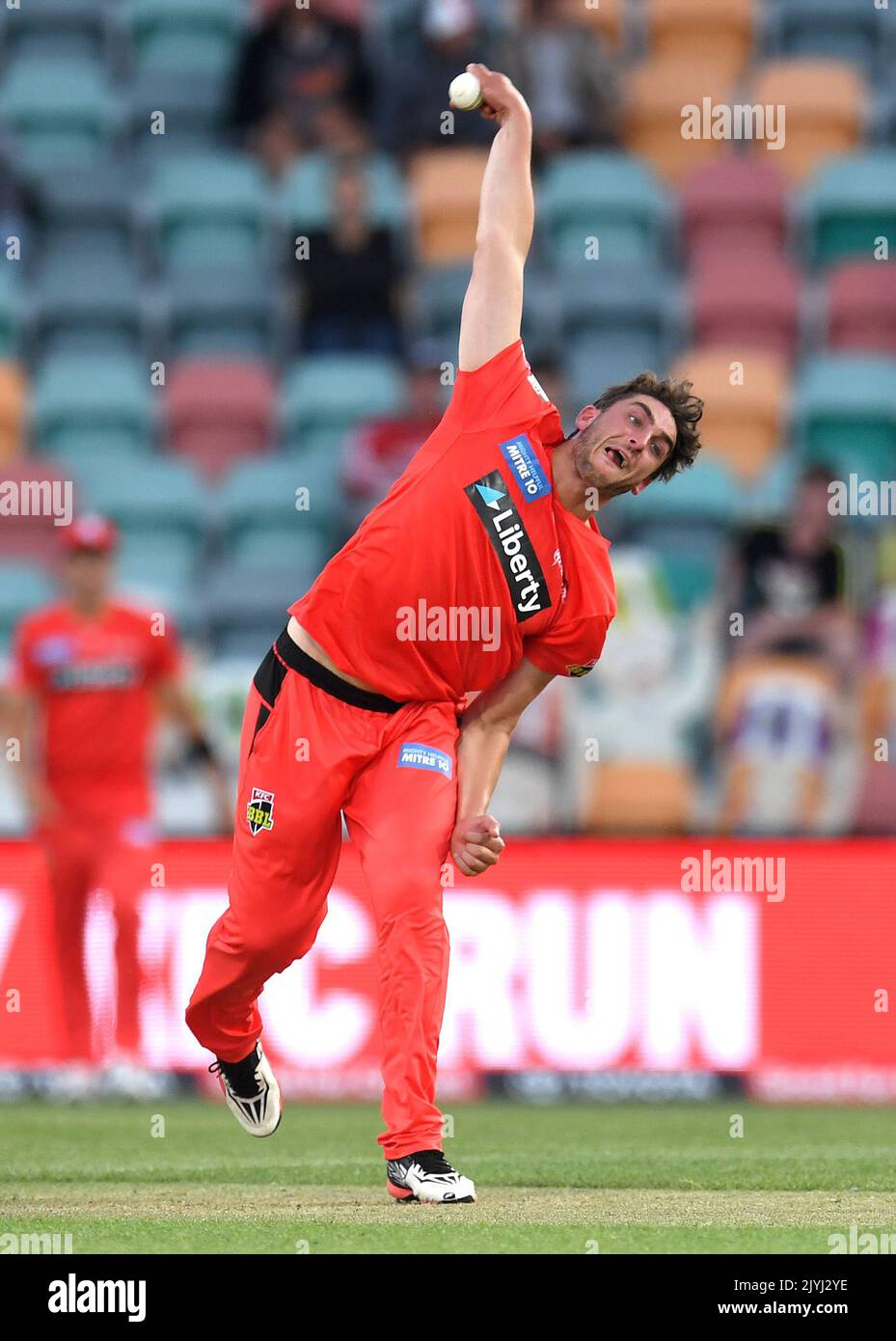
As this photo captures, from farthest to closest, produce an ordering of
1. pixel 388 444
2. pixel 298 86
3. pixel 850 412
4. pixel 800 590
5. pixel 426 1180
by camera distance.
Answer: pixel 298 86, pixel 850 412, pixel 388 444, pixel 800 590, pixel 426 1180

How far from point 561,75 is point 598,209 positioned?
A: 0.85m

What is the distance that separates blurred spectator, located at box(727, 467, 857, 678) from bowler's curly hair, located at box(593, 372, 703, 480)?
573 centimetres

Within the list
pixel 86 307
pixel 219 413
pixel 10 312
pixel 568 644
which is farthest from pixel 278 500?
pixel 568 644

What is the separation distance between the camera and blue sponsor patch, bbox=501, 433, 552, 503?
247 inches

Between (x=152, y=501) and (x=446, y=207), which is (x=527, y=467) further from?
(x=446, y=207)

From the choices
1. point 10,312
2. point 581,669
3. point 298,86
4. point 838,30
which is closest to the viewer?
point 581,669

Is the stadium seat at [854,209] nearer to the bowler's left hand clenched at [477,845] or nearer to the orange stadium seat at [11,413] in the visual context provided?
the orange stadium seat at [11,413]

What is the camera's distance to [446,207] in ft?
49.6

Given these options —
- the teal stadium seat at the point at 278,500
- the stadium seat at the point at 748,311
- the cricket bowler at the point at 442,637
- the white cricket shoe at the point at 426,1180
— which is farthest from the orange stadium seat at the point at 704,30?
the white cricket shoe at the point at 426,1180

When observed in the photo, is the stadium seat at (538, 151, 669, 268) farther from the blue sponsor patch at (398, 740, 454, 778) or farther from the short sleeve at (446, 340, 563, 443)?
the blue sponsor patch at (398, 740, 454, 778)

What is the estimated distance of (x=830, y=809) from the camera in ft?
39.0

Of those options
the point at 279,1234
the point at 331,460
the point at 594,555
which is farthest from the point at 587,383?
the point at 279,1234

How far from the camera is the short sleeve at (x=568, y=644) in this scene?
645cm

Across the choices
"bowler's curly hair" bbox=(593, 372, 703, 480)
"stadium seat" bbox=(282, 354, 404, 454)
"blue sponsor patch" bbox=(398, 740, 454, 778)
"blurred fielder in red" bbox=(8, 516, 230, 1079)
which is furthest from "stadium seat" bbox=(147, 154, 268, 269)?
"blue sponsor patch" bbox=(398, 740, 454, 778)
